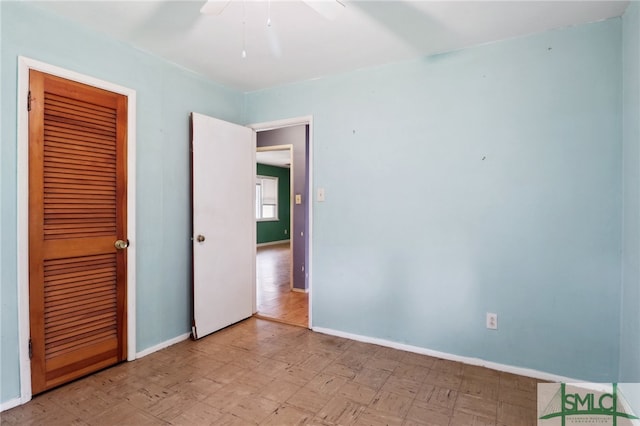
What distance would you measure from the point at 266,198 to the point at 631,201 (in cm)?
840

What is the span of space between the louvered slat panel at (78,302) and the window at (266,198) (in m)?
6.93

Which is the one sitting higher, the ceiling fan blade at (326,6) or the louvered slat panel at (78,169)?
the ceiling fan blade at (326,6)

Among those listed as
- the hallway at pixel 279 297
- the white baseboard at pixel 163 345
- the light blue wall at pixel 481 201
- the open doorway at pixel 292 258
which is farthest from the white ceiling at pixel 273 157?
the white baseboard at pixel 163 345

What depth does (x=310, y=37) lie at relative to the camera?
231cm

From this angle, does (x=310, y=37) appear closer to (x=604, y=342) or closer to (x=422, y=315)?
(x=422, y=315)

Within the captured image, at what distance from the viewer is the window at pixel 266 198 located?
9.35 meters

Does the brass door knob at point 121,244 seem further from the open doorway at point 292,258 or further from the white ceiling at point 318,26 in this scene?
the open doorway at point 292,258

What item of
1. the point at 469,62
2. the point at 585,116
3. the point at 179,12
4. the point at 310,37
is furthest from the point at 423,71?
the point at 179,12

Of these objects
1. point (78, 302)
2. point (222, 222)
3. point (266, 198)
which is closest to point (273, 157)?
point (266, 198)

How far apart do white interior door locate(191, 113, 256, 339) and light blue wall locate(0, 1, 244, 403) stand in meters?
0.13

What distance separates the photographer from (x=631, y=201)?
190cm

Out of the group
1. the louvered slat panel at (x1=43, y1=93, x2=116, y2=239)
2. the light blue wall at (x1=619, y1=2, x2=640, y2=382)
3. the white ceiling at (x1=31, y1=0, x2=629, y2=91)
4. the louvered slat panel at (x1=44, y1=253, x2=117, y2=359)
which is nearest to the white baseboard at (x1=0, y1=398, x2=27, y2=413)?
the louvered slat panel at (x1=44, y1=253, x2=117, y2=359)

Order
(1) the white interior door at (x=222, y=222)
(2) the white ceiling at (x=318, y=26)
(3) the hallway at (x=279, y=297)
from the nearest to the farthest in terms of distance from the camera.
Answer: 1. (2) the white ceiling at (x=318, y=26)
2. (1) the white interior door at (x=222, y=222)
3. (3) the hallway at (x=279, y=297)

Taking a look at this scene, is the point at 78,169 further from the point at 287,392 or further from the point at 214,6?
the point at 287,392
